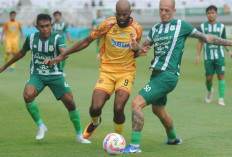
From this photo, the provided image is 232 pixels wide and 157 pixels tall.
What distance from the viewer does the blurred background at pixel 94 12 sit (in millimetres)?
41553

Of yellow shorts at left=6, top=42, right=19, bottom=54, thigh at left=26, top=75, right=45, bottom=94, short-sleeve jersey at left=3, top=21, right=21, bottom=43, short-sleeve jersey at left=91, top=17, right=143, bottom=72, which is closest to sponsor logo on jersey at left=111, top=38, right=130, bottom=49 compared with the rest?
short-sleeve jersey at left=91, top=17, right=143, bottom=72

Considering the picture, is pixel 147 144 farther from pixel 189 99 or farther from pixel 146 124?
pixel 189 99

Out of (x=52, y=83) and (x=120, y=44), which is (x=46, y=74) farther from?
(x=120, y=44)

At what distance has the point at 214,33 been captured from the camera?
13492 millimetres

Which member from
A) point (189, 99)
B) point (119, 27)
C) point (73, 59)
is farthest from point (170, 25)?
point (73, 59)

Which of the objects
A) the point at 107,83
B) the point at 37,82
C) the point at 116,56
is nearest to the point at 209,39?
the point at 116,56

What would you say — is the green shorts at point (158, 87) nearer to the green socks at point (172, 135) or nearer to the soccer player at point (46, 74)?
the green socks at point (172, 135)

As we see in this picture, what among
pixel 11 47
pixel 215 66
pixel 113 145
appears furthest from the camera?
pixel 11 47

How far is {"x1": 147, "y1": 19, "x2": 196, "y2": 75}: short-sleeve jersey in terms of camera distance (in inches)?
313

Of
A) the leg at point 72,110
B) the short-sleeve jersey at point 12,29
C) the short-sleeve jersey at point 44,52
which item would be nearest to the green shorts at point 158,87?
the leg at point 72,110

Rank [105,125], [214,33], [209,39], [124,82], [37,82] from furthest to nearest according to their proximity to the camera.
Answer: [214,33] → [105,125] → [37,82] → [124,82] → [209,39]

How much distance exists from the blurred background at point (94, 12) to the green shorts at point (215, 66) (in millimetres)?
24515

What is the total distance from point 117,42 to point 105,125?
8.64 feet

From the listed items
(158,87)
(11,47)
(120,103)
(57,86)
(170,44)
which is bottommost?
(11,47)
